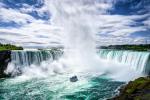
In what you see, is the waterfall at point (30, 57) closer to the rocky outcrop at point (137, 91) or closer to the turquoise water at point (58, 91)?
the turquoise water at point (58, 91)

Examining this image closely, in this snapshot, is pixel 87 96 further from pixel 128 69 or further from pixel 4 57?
pixel 4 57

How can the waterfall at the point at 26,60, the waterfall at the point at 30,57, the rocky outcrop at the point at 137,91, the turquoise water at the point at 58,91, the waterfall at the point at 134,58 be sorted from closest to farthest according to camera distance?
the rocky outcrop at the point at 137,91 < the turquoise water at the point at 58,91 < the waterfall at the point at 134,58 < the waterfall at the point at 26,60 < the waterfall at the point at 30,57

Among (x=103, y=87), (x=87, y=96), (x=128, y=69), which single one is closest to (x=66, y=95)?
(x=87, y=96)

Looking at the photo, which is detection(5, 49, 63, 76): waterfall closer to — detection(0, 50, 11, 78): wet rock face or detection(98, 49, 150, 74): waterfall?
detection(0, 50, 11, 78): wet rock face

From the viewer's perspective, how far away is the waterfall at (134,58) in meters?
32.6

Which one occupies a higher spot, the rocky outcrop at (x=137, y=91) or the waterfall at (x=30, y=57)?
the waterfall at (x=30, y=57)

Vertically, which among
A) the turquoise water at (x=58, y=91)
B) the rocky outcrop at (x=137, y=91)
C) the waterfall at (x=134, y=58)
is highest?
the waterfall at (x=134, y=58)

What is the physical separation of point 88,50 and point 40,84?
2976 cm

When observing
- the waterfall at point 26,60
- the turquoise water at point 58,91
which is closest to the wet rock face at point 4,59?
the waterfall at point 26,60

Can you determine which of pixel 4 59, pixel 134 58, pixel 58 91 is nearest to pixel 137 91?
pixel 58 91

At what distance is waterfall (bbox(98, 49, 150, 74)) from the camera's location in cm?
3262

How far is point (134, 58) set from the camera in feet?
122

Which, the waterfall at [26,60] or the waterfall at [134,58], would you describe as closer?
the waterfall at [134,58]

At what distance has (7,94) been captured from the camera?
23.5m
